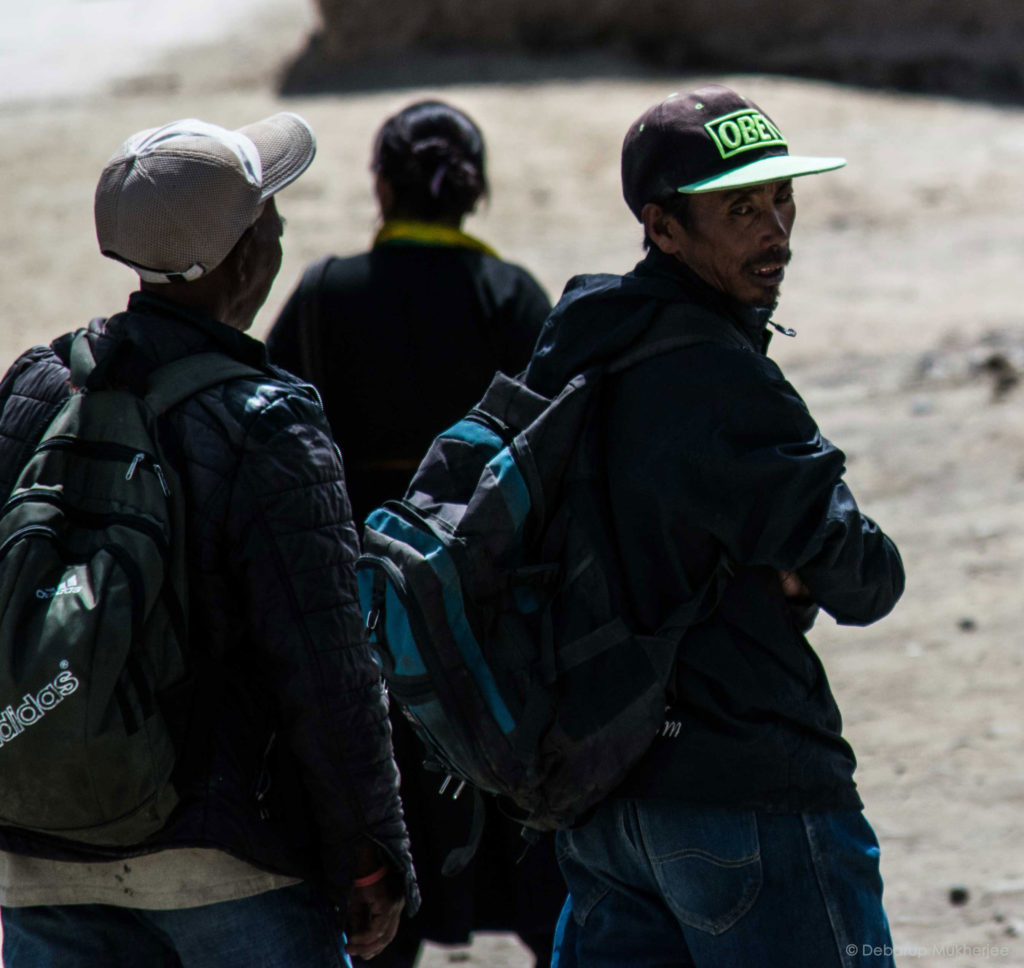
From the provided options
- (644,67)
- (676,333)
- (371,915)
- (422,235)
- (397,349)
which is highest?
(676,333)

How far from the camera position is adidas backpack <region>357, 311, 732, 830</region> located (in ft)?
6.88

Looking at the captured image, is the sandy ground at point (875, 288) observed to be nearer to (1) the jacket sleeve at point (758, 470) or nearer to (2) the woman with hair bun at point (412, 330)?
(2) the woman with hair bun at point (412, 330)

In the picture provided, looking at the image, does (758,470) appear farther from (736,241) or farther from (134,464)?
(134,464)

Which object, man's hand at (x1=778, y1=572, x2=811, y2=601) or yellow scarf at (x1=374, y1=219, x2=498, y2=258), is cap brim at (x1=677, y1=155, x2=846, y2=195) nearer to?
man's hand at (x1=778, y1=572, x2=811, y2=601)

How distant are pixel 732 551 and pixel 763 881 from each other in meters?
0.42

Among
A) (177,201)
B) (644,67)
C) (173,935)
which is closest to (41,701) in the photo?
(173,935)

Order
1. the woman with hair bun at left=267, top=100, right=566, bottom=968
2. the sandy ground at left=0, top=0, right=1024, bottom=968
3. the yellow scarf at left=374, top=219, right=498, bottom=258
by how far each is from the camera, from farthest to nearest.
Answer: the sandy ground at left=0, top=0, right=1024, bottom=968 < the yellow scarf at left=374, top=219, right=498, bottom=258 < the woman with hair bun at left=267, top=100, right=566, bottom=968

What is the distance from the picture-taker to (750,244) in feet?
7.31

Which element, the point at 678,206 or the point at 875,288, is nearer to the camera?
the point at 678,206

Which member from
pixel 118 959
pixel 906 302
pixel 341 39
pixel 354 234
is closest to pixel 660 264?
pixel 118 959

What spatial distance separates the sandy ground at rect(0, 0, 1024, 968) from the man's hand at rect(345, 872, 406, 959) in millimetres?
1779

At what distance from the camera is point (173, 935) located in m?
2.21

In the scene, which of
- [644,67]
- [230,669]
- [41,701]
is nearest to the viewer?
[41,701]

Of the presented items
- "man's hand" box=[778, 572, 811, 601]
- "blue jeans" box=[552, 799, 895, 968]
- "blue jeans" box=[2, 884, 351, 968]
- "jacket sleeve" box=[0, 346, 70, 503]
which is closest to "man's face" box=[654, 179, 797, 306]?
"man's hand" box=[778, 572, 811, 601]
